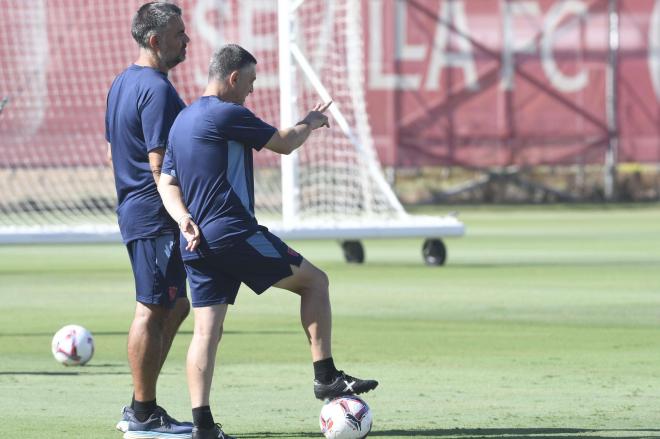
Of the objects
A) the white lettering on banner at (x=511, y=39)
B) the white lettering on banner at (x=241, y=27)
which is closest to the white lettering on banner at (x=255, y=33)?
the white lettering on banner at (x=241, y=27)

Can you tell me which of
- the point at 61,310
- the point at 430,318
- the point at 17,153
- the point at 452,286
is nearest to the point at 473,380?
the point at 430,318

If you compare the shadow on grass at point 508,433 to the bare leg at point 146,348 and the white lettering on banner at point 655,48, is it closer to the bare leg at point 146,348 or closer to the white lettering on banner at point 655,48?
the bare leg at point 146,348

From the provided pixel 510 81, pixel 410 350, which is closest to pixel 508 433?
pixel 410 350

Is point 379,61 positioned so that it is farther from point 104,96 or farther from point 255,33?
point 104,96

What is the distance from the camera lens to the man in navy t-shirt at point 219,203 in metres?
7.75

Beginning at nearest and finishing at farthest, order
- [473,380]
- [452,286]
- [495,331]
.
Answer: [473,380] < [495,331] < [452,286]

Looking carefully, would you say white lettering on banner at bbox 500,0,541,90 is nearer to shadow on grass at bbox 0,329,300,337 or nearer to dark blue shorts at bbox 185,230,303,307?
shadow on grass at bbox 0,329,300,337

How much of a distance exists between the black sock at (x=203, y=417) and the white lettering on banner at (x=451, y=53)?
1298 inches

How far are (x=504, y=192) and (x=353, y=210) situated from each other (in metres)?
20.0

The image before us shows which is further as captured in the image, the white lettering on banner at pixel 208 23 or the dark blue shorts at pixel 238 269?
the white lettering on banner at pixel 208 23

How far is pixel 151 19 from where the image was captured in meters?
8.36

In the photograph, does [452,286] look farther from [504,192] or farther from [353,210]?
[504,192]

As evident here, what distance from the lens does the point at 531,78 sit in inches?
1598

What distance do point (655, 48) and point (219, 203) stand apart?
3445 cm
